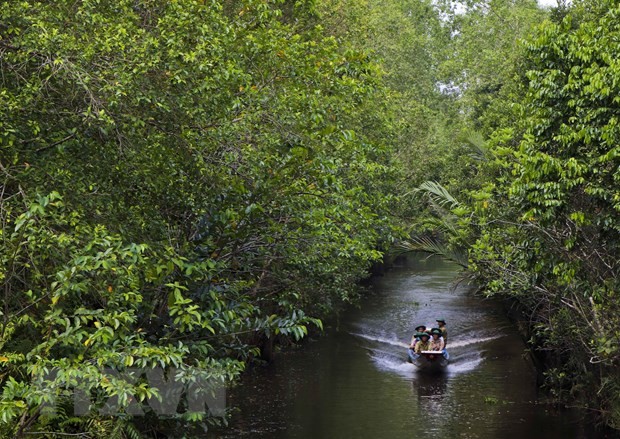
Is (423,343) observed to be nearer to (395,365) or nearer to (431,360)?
(395,365)

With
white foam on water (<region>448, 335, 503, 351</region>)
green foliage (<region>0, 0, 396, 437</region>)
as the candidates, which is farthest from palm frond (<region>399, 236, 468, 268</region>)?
white foam on water (<region>448, 335, 503, 351</region>)

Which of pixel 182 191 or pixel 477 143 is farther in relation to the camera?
pixel 477 143

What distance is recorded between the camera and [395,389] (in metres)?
19.2

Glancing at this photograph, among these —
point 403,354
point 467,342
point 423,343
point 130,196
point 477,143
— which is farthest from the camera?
point 467,342

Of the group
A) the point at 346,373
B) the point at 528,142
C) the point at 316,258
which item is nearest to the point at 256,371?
the point at 346,373

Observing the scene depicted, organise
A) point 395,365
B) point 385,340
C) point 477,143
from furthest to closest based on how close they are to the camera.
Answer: point 385,340, point 395,365, point 477,143

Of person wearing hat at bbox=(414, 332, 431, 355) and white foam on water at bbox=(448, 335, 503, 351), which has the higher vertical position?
person wearing hat at bbox=(414, 332, 431, 355)

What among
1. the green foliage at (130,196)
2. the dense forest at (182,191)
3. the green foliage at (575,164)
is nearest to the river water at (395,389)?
the dense forest at (182,191)

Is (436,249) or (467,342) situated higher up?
(436,249)

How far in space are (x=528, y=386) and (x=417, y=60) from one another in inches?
1070

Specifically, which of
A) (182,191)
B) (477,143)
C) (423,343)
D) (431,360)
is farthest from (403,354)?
(182,191)

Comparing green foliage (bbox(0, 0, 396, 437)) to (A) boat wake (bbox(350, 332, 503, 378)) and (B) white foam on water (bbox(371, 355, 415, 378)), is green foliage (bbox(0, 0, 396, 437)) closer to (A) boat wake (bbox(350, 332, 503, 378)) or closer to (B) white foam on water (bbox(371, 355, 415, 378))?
(B) white foam on water (bbox(371, 355, 415, 378))

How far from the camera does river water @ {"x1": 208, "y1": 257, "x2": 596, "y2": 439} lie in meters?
15.3

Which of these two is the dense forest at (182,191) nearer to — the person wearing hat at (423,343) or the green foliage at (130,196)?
the green foliage at (130,196)
